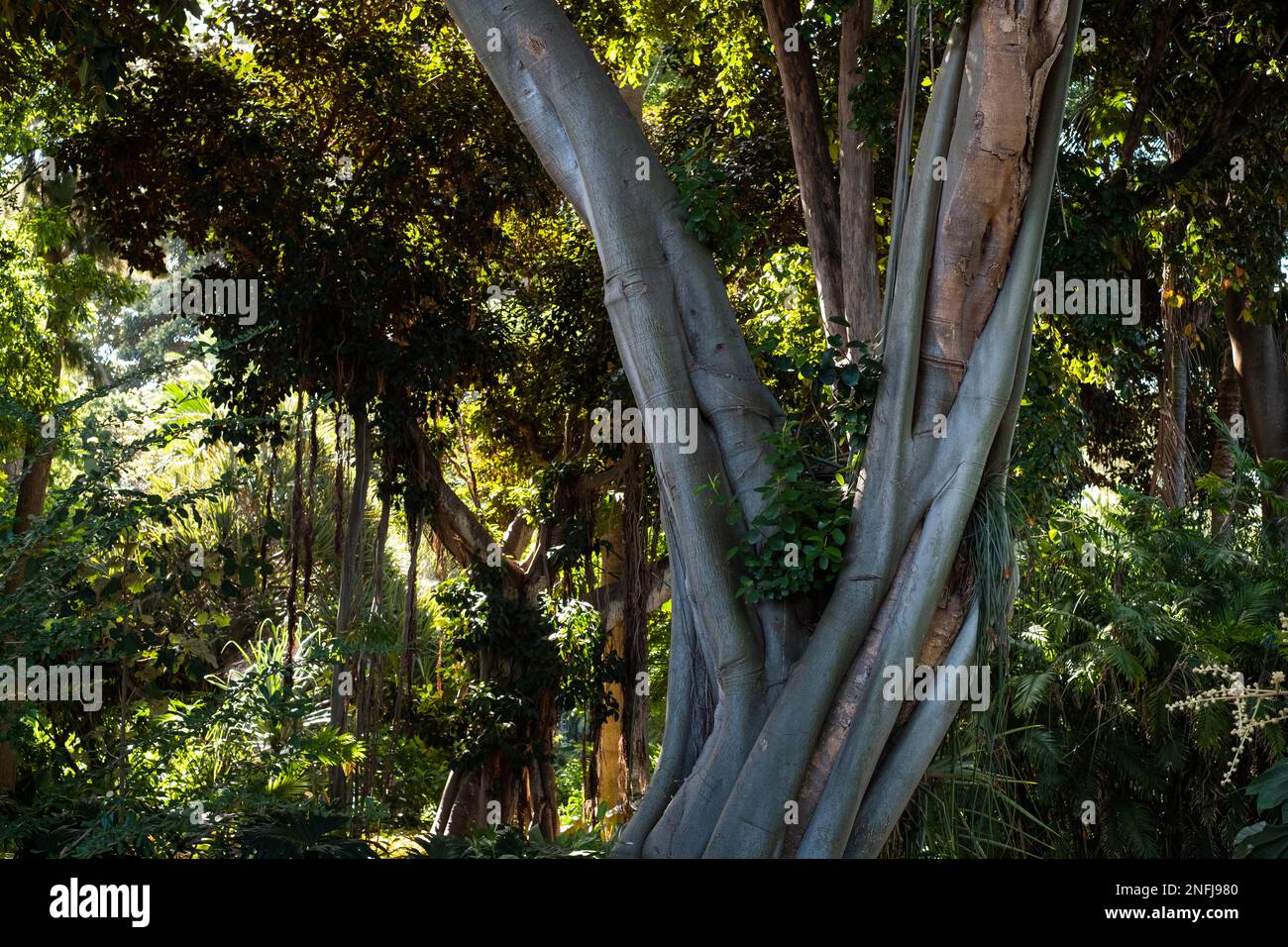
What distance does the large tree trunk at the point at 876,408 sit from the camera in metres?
4.26

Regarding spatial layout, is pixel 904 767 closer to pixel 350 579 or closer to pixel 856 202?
pixel 856 202

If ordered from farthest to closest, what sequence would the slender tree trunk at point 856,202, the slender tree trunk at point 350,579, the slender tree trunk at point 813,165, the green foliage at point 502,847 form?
the slender tree trunk at point 350,579 < the slender tree trunk at point 813,165 < the slender tree trunk at point 856,202 < the green foliage at point 502,847

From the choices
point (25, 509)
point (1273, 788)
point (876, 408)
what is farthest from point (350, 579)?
point (1273, 788)

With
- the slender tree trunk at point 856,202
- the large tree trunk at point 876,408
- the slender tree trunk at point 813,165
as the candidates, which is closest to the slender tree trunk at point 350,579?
the slender tree trunk at point 813,165

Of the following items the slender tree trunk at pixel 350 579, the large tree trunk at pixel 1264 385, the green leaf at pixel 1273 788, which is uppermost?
the large tree trunk at pixel 1264 385

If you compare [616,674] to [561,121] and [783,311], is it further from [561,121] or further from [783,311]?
[561,121]

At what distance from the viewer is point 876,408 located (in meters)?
4.52

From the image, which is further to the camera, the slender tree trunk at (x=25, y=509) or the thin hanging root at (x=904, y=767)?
the slender tree trunk at (x=25, y=509)

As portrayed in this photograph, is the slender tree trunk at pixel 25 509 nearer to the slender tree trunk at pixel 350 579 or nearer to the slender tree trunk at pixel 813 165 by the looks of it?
the slender tree trunk at pixel 350 579

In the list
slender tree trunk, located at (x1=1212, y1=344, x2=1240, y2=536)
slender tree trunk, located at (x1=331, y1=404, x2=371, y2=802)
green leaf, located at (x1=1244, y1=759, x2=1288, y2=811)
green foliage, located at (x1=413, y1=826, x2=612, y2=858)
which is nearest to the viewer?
green leaf, located at (x1=1244, y1=759, x2=1288, y2=811)

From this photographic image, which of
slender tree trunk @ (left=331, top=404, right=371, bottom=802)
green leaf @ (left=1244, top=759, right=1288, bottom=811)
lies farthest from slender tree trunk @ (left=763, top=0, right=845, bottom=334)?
green leaf @ (left=1244, top=759, right=1288, bottom=811)

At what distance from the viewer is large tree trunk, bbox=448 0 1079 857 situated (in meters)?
4.26

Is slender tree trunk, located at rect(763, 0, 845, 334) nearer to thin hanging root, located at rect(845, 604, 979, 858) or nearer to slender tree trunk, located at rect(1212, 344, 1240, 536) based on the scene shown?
thin hanging root, located at rect(845, 604, 979, 858)
